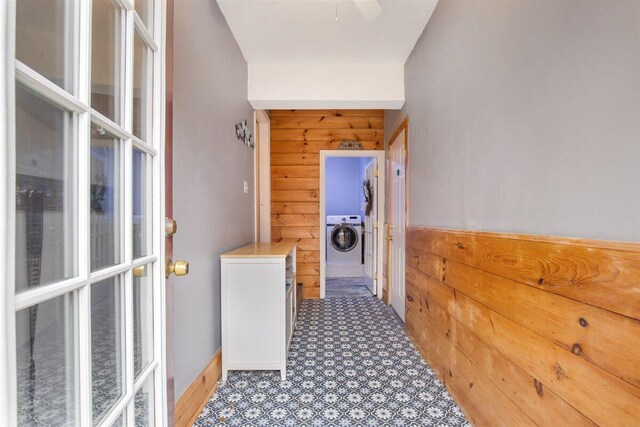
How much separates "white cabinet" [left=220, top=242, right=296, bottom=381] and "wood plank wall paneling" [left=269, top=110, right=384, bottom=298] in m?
1.91

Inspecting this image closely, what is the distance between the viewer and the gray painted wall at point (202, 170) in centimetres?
147

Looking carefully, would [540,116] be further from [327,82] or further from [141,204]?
[327,82]

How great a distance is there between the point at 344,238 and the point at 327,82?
3.00 meters

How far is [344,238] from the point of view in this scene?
17.2 ft

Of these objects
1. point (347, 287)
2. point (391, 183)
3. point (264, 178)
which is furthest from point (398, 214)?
point (347, 287)

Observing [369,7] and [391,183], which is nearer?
[369,7]

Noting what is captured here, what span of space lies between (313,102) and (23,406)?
268 cm

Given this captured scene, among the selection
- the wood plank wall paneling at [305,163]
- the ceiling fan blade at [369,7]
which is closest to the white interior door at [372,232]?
the wood plank wall paneling at [305,163]

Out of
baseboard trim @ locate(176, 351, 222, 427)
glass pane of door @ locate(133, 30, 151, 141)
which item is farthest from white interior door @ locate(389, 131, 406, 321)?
glass pane of door @ locate(133, 30, 151, 141)

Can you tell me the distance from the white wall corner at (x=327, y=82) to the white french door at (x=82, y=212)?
1.88 meters

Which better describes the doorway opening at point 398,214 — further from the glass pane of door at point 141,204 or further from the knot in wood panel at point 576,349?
the glass pane of door at point 141,204

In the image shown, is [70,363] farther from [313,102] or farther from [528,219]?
[313,102]

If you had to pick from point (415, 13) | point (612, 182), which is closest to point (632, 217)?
point (612, 182)

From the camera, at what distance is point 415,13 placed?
2053 millimetres
